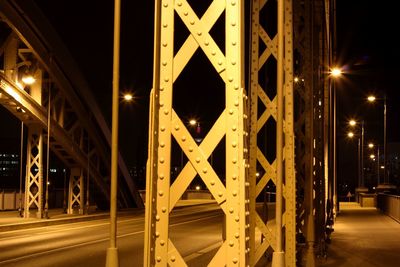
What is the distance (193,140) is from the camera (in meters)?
5.21

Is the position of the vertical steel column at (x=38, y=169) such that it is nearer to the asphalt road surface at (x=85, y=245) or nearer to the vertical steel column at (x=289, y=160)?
the asphalt road surface at (x=85, y=245)

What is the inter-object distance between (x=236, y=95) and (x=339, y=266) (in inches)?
430

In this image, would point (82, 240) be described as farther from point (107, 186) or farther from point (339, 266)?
point (107, 186)

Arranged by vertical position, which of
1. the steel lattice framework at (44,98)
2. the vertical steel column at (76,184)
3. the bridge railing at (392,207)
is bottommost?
the bridge railing at (392,207)

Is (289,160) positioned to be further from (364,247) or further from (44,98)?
(44,98)

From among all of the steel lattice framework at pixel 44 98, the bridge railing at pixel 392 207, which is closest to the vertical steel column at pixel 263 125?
the steel lattice framework at pixel 44 98

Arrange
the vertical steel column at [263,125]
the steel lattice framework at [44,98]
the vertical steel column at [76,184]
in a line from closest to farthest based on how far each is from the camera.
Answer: the vertical steel column at [263,125]
the steel lattice framework at [44,98]
the vertical steel column at [76,184]


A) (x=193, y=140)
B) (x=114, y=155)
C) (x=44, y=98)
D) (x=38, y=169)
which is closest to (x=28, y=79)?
(x=38, y=169)

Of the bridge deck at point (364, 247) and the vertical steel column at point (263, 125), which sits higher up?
the vertical steel column at point (263, 125)

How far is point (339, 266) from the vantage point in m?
15.1

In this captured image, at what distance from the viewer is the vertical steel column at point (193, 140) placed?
5094mm

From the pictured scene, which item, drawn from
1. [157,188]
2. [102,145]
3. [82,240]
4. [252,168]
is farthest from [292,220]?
[102,145]

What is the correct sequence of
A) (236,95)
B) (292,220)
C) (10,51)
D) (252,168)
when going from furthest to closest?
1. (10,51)
2. (292,220)
3. (252,168)
4. (236,95)

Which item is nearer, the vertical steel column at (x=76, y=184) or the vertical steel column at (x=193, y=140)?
the vertical steel column at (x=193, y=140)
